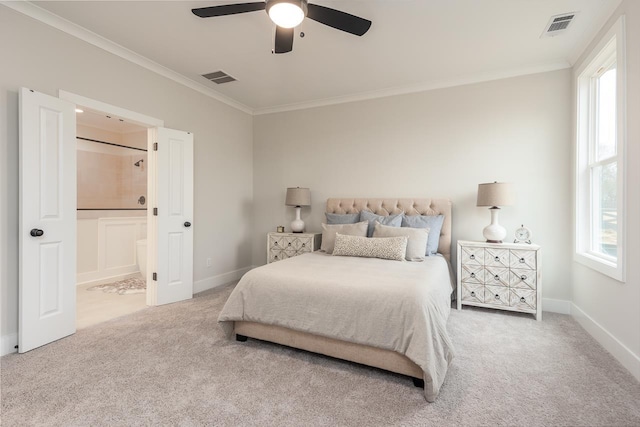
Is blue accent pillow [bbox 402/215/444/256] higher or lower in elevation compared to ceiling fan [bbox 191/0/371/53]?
lower

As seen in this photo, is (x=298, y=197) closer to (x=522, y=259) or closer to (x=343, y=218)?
(x=343, y=218)

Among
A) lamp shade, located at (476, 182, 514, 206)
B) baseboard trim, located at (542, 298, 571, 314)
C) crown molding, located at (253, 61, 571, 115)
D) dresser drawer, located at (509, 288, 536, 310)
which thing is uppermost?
crown molding, located at (253, 61, 571, 115)

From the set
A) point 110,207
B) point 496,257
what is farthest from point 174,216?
point 496,257

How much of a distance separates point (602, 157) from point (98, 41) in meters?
4.90

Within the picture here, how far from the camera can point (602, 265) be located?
8.38ft

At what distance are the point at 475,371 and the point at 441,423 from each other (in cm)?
68

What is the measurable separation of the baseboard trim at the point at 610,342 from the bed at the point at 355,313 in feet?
4.09

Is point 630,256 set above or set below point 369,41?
below

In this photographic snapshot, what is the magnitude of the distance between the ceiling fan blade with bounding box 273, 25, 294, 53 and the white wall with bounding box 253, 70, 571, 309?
2.12m

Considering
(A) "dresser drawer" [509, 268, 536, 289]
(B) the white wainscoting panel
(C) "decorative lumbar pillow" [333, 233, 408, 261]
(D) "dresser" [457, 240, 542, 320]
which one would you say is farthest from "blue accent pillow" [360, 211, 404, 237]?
(B) the white wainscoting panel

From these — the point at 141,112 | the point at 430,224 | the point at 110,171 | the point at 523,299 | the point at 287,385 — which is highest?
the point at 141,112

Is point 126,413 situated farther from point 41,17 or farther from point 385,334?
point 41,17

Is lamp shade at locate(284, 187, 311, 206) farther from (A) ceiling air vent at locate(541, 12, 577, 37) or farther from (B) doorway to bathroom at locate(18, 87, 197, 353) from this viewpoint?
(A) ceiling air vent at locate(541, 12, 577, 37)

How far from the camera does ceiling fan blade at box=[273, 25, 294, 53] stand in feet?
7.27
